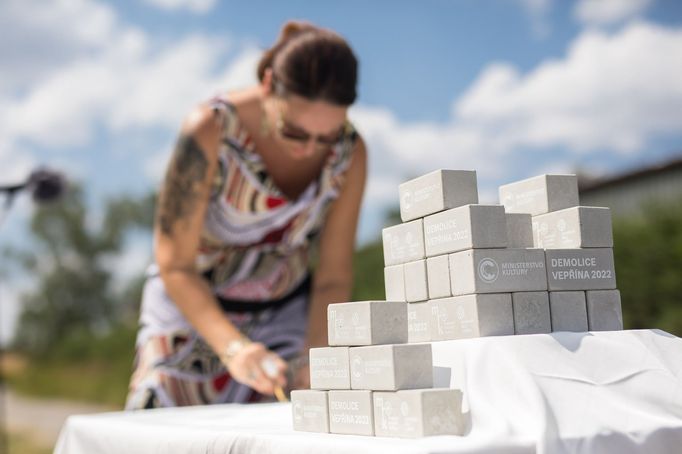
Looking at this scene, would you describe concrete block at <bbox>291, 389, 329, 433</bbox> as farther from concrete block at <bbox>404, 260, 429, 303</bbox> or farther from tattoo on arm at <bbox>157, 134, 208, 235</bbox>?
tattoo on arm at <bbox>157, 134, 208, 235</bbox>

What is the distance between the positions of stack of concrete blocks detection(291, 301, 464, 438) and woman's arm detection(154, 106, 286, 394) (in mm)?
977

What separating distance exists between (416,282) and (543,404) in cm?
44

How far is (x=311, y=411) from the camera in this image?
1624mm

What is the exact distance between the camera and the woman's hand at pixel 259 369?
2252 mm

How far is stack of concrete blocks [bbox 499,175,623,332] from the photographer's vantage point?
66.8 inches

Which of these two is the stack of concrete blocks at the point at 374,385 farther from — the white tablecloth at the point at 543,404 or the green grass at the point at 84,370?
the green grass at the point at 84,370

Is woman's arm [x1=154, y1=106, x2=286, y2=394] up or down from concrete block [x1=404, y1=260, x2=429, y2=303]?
up

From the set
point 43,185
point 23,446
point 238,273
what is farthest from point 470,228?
point 23,446

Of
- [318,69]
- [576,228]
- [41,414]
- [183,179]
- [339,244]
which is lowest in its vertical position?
[41,414]

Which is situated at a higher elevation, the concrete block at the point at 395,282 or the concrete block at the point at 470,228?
the concrete block at the point at 470,228

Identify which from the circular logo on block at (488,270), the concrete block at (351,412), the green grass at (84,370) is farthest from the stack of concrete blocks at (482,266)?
the green grass at (84,370)

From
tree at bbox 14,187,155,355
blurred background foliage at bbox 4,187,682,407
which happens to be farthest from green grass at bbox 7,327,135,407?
tree at bbox 14,187,155,355

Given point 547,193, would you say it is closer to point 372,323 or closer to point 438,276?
point 438,276

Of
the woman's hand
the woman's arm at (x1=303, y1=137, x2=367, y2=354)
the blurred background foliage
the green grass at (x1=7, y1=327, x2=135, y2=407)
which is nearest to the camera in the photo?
the woman's hand
